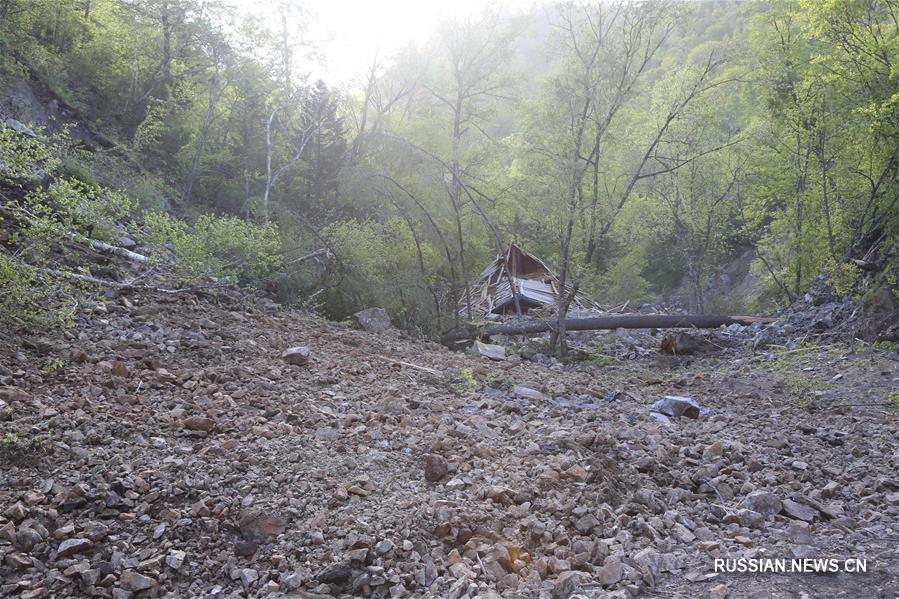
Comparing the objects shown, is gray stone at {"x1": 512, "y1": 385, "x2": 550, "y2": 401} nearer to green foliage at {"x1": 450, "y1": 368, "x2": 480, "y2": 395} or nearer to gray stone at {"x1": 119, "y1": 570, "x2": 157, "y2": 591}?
green foliage at {"x1": 450, "y1": 368, "x2": 480, "y2": 395}

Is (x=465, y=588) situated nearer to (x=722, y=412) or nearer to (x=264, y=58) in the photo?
(x=722, y=412)

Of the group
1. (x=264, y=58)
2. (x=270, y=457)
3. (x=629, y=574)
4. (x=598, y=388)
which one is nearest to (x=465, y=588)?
(x=629, y=574)

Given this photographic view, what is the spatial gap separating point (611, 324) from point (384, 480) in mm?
7915

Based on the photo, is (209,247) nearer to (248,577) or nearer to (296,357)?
(296,357)

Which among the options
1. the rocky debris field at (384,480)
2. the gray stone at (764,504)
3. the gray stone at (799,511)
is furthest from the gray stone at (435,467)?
the gray stone at (799,511)

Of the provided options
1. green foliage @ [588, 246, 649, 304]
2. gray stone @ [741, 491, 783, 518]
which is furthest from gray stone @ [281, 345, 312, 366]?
green foliage @ [588, 246, 649, 304]

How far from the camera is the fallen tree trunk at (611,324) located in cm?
1020

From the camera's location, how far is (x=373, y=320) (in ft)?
29.6

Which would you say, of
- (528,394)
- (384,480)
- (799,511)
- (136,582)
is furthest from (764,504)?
(136,582)

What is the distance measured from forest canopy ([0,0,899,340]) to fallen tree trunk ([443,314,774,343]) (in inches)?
27.4

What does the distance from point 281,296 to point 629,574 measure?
7.23 m

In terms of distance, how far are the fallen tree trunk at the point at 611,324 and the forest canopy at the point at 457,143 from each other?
70 centimetres

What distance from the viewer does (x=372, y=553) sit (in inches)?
103

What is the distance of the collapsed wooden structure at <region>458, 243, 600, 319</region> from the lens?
586 inches
